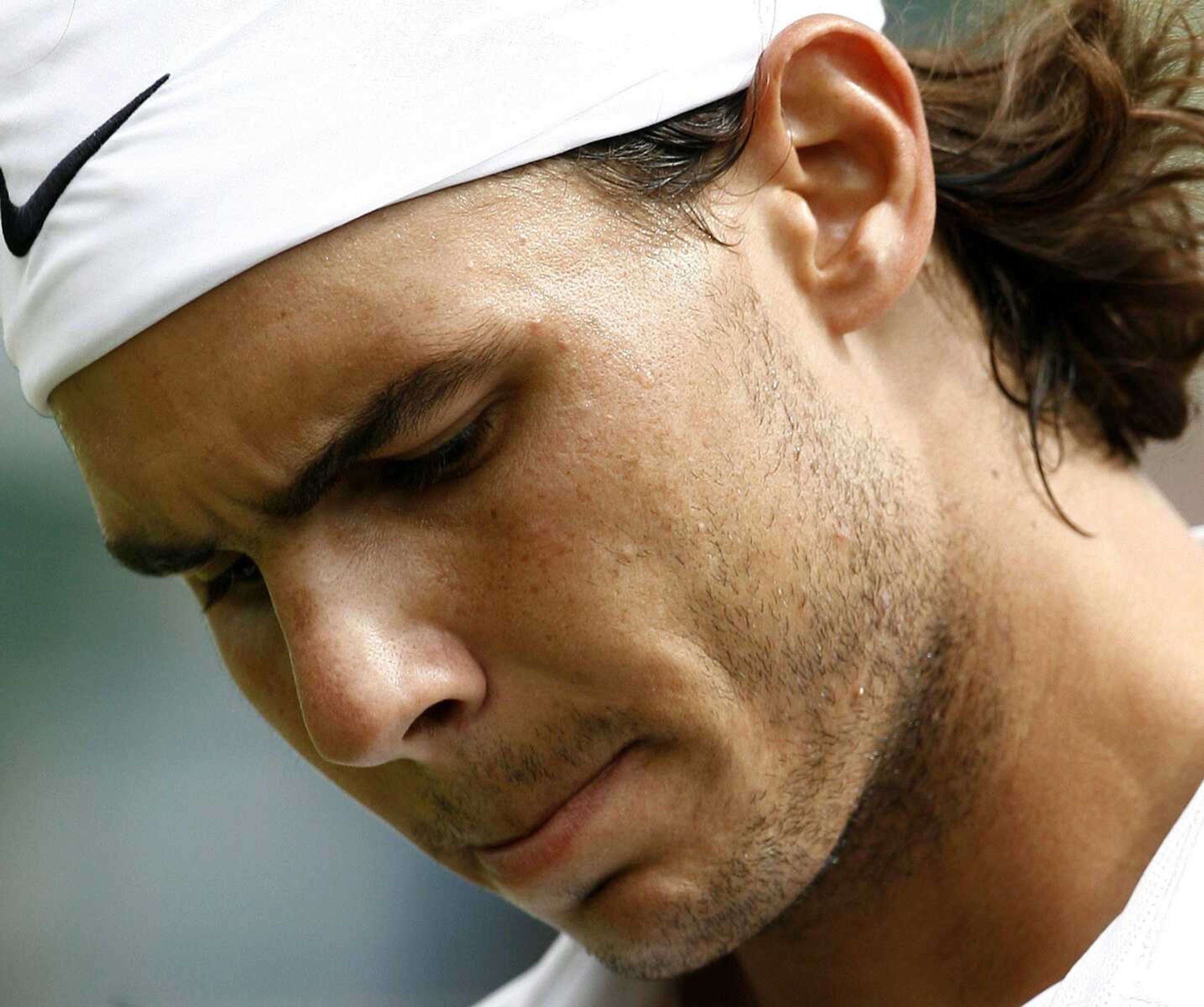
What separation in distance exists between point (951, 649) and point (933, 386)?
0.27 m

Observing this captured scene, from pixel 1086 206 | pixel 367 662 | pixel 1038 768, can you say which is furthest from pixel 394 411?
pixel 1086 206

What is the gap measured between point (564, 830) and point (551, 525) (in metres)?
0.30

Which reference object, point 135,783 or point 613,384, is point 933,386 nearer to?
point 613,384

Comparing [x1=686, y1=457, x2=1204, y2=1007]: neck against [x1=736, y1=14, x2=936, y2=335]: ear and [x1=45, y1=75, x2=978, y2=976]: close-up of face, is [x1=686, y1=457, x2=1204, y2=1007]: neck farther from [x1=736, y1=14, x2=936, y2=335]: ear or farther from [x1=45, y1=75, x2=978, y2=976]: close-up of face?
[x1=736, y1=14, x2=936, y2=335]: ear

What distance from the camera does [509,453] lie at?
1.33 meters

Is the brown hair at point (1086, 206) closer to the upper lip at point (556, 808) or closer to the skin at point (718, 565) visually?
the skin at point (718, 565)

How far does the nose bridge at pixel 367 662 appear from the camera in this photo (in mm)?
1305

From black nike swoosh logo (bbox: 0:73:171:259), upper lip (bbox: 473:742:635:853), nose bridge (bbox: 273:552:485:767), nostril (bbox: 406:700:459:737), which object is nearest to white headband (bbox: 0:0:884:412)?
black nike swoosh logo (bbox: 0:73:171:259)

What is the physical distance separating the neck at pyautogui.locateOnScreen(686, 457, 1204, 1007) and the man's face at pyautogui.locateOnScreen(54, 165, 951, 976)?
0.14 metres

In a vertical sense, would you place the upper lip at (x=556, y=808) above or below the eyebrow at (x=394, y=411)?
below

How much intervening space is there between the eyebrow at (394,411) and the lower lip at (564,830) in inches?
14.4

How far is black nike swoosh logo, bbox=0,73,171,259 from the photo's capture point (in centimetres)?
134

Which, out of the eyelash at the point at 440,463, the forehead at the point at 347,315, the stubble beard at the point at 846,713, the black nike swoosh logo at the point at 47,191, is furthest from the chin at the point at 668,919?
the black nike swoosh logo at the point at 47,191

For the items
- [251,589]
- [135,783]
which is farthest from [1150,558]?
[135,783]
